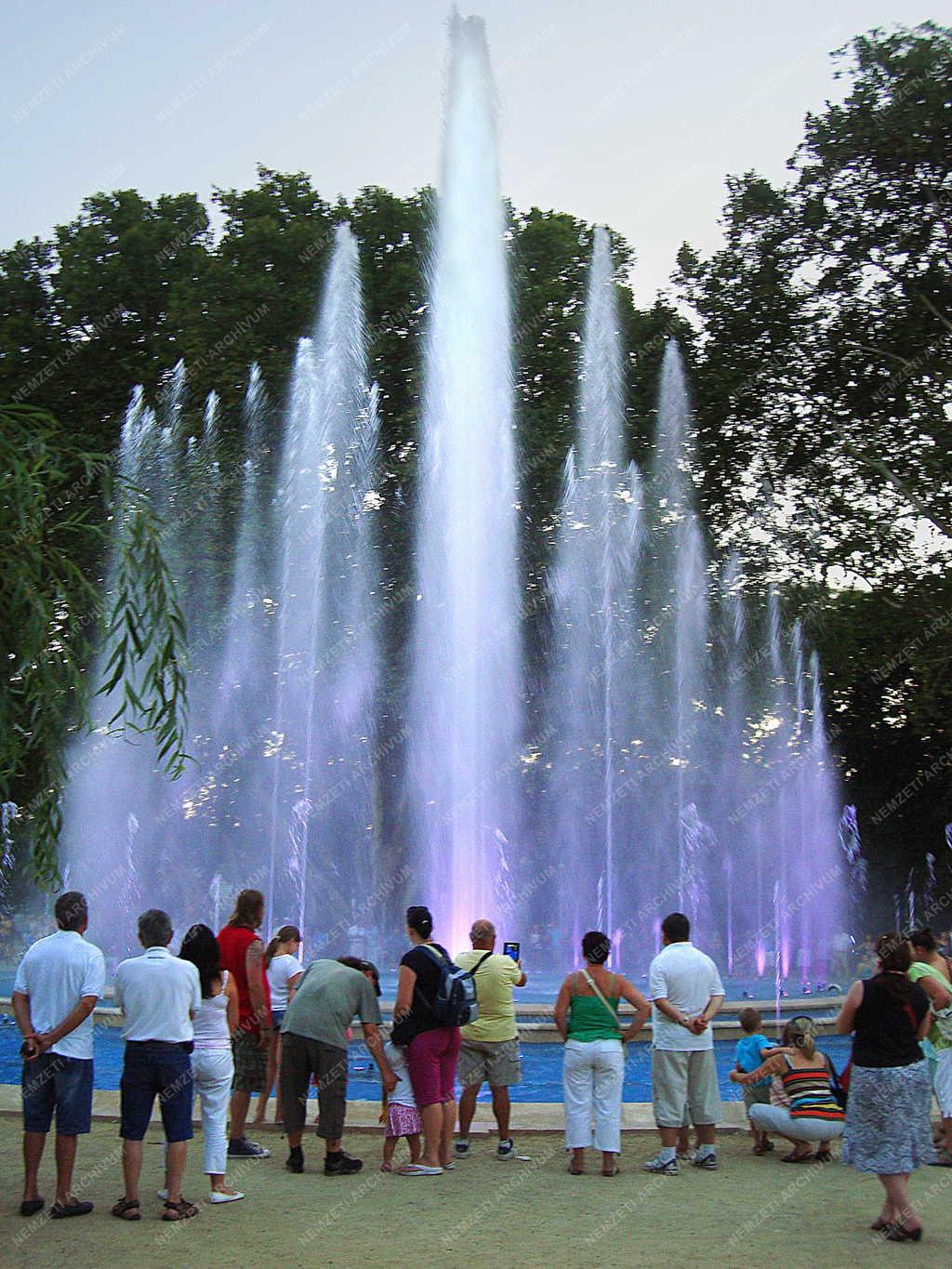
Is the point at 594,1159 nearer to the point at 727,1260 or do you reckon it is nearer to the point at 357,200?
the point at 727,1260

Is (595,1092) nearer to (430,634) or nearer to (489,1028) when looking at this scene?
(489,1028)

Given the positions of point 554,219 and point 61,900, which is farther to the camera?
point 554,219

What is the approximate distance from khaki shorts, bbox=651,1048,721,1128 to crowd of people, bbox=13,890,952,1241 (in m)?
0.01

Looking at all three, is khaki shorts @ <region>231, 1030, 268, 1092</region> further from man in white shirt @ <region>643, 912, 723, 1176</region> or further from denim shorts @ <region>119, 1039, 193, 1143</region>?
man in white shirt @ <region>643, 912, 723, 1176</region>

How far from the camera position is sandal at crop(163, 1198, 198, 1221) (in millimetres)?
7055

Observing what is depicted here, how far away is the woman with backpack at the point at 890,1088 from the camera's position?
696 cm

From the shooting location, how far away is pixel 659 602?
28438mm

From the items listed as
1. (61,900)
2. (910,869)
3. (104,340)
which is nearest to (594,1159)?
(61,900)

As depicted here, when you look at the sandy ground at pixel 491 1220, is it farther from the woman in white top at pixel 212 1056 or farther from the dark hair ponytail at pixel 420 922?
the dark hair ponytail at pixel 420 922

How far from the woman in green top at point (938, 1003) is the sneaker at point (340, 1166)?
357cm

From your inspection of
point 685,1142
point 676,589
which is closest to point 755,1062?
point 685,1142

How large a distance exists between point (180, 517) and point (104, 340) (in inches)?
198

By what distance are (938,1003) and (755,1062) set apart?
150 centimetres

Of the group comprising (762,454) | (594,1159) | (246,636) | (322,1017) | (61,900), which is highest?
(762,454)
